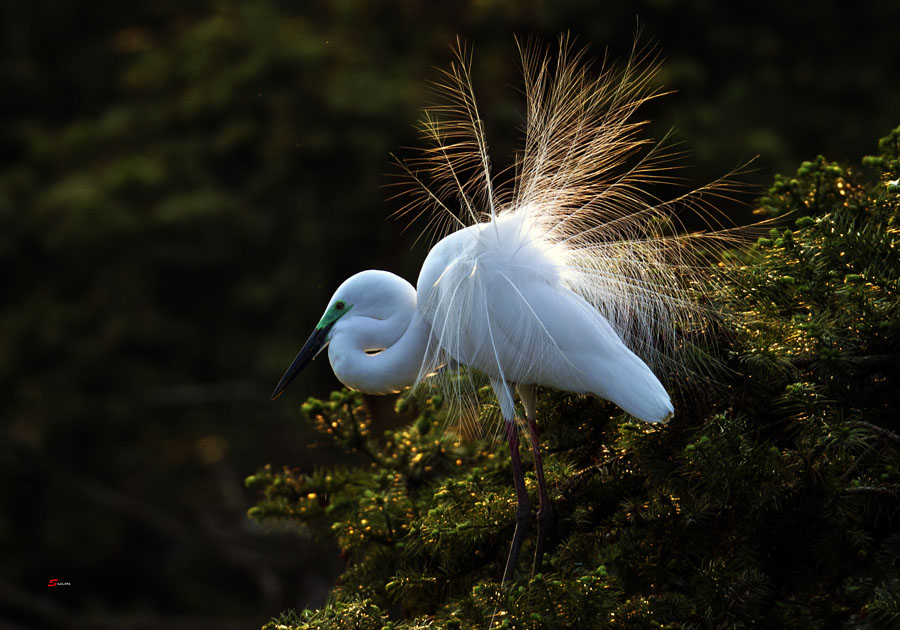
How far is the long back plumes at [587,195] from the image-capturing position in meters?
2.47

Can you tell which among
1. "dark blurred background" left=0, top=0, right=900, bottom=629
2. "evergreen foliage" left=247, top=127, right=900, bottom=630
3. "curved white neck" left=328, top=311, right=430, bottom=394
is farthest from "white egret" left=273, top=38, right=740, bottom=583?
"dark blurred background" left=0, top=0, right=900, bottom=629

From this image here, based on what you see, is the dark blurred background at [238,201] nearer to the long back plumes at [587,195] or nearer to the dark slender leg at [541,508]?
the long back plumes at [587,195]

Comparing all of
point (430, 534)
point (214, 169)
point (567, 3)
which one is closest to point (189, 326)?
point (214, 169)

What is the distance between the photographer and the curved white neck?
2492 mm

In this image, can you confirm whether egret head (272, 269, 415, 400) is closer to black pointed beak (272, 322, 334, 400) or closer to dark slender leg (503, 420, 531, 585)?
black pointed beak (272, 322, 334, 400)

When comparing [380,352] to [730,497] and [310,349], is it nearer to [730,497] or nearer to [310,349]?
[310,349]

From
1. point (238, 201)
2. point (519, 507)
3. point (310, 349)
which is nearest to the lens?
point (519, 507)

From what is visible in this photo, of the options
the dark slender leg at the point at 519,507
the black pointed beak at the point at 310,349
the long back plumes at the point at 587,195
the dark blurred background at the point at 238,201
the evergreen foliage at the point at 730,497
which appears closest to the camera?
the evergreen foliage at the point at 730,497

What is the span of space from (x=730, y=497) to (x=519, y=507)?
1.89 ft

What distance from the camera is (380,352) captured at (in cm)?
252

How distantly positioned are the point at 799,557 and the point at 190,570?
8030 millimetres

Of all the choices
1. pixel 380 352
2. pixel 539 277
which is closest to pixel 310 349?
pixel 380 352

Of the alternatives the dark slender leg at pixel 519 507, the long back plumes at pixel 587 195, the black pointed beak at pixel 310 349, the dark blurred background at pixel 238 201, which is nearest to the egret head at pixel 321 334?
the black pointed beak at pixel 310 349

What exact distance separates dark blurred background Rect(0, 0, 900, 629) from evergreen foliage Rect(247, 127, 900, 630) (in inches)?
164
